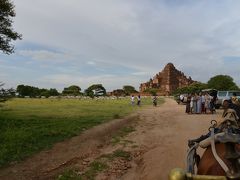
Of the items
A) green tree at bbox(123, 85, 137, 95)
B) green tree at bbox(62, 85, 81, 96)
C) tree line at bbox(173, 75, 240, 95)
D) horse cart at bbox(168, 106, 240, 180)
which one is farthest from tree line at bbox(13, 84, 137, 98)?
horse cart at bbox(168, 106, 240, 180)

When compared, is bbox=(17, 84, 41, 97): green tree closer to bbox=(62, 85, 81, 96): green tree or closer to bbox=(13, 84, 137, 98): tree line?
bbox=(13, 84, 137, 98): tree line

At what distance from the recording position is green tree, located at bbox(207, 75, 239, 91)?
99.0 metres

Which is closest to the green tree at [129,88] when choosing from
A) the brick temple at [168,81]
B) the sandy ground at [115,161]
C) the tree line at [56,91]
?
the brick temple at [168,81]

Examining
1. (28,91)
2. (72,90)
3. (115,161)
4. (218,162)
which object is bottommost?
(115,161)

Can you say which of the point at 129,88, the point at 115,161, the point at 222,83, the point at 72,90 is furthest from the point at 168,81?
the point at 115,161

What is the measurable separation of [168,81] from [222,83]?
44505 mm

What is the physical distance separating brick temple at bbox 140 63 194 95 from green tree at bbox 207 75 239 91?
116ft

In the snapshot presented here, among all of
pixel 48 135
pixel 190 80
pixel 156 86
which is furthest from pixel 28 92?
pixel 48 135

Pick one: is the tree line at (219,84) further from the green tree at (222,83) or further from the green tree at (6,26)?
the green tree at (6,26)

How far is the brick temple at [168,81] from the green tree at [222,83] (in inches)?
1394

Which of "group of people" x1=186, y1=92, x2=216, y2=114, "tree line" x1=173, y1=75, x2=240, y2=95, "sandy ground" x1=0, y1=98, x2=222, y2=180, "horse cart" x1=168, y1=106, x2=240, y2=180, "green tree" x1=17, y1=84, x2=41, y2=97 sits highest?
"tree line" x1=173, y1=75, x2=240, y2=95

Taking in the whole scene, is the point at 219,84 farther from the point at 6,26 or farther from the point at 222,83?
the point at 6,26

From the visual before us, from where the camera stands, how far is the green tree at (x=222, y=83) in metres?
99.0

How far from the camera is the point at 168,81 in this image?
144 metres
